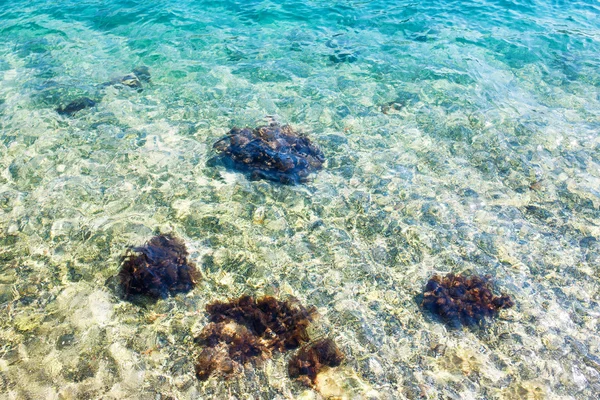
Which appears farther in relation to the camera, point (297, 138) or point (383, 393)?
point (297, 138)

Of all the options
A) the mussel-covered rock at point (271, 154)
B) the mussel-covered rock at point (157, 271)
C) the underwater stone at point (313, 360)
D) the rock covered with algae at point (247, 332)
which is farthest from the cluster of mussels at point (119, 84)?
the underwater stone at point (313, 360)

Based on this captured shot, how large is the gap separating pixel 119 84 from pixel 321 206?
418 inches

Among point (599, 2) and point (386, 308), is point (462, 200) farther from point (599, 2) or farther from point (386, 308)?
point (599, 2)

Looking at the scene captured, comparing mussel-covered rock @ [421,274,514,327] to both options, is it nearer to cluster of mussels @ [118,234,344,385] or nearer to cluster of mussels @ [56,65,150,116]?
cluster of mussels @ [118,234,344,385]

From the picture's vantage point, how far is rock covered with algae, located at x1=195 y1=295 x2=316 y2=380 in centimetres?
701

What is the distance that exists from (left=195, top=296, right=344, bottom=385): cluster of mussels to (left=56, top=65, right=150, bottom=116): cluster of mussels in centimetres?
1021

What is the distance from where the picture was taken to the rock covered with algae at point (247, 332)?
701cm

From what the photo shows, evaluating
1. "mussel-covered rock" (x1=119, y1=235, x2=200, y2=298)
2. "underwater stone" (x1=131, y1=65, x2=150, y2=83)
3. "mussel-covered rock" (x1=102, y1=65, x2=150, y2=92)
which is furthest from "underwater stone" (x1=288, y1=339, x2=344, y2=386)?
"underwater stone" (x1=131, y1=65, x2=150, y2=83)

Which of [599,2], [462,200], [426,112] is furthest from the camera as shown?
[599,2]

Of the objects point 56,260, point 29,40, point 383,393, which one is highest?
point 29,40

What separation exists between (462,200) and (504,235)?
1.47 metres

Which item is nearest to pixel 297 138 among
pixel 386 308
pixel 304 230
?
pixel 304 230

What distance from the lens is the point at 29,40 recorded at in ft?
63.6

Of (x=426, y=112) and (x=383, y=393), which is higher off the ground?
(x=426, y=112)
